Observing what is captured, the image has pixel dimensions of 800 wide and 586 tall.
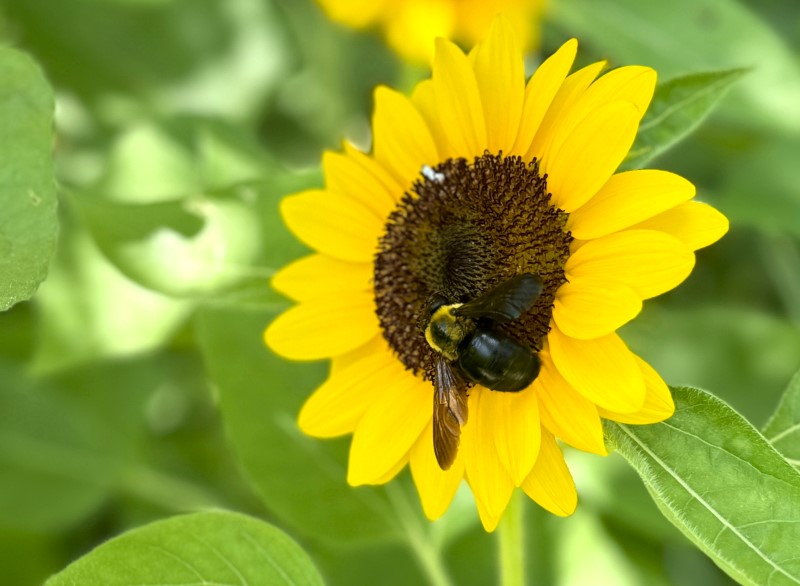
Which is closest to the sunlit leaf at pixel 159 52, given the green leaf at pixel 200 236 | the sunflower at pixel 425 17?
the sunflower at pixel 425 17

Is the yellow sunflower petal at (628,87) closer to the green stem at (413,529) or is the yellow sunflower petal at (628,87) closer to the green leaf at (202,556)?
the green leaf at (202,556)

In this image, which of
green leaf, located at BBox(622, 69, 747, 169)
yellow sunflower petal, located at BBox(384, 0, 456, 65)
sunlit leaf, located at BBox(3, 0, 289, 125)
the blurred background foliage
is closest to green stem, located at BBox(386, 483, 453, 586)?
the blurred background foliage

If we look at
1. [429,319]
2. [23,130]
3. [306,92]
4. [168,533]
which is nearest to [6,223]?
[23,130]

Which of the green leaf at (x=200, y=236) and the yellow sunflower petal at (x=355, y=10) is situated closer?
the green leaf at (x=200, y=236)

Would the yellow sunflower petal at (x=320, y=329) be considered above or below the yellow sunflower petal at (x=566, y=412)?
below

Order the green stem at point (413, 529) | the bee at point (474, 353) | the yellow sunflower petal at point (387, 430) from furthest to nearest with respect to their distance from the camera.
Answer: the green stem at point (413, 529) < the yellow sunflower petal at point (387, 430) < the bee at point (474, 353)

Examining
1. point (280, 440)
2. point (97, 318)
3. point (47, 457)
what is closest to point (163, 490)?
point (47, 457)

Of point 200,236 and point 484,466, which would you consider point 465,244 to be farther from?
point 200,236

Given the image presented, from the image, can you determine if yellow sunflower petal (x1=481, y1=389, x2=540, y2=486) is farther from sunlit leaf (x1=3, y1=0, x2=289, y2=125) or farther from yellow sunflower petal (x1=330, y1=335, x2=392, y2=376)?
sunlit leaf (x1=3, y1=0, x2=289, y2=125)

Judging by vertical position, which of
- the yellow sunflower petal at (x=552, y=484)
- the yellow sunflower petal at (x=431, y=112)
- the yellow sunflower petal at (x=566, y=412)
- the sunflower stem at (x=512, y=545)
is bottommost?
the sunflower stem at (x=512, y=545)
